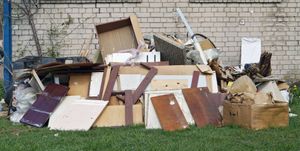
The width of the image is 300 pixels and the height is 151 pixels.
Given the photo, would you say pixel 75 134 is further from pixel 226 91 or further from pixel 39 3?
pixel 39 3

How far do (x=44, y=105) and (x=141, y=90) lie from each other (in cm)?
146

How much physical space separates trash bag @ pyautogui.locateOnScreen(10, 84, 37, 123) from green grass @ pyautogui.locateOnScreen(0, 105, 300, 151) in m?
0.64

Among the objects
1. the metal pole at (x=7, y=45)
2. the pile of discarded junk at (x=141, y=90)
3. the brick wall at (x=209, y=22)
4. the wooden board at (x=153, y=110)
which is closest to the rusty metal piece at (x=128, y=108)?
the pile of discarded junk at (x=141, y=90)

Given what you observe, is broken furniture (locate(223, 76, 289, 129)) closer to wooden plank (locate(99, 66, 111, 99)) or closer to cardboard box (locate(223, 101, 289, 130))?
cardboard box (locate(223, 101, 289, 130))

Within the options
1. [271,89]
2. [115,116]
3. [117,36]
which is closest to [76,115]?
[115,116]

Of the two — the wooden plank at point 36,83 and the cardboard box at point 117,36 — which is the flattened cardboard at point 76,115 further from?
the cardboard box at point 117,36

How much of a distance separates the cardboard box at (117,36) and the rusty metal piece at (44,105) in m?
1.47

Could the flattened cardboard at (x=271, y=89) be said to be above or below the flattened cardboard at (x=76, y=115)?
above

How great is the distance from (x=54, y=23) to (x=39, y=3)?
497 mm

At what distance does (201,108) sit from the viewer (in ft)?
22.9

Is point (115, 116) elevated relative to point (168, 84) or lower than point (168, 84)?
lower

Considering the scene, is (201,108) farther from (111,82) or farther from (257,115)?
(111,82)

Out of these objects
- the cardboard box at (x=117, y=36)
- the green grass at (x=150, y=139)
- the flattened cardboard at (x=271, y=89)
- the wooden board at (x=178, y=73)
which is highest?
the cardboard box at (x=117, y=36)

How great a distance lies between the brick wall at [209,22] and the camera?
32.6 feet
